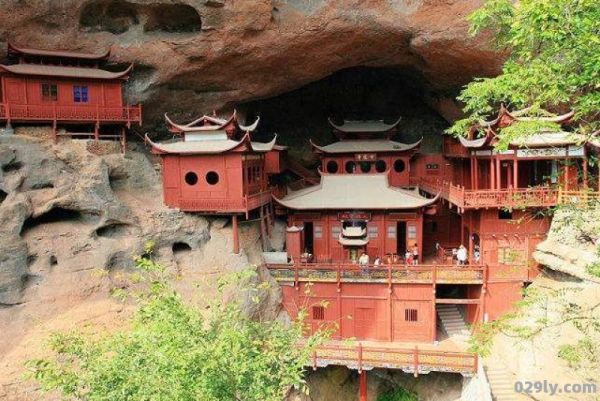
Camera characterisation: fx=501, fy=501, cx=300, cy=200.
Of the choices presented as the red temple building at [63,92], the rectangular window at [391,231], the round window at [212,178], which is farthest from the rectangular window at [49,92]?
the rectangular window at [391,231]

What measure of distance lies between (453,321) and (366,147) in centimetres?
1096

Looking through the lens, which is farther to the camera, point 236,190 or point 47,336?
point 236,190

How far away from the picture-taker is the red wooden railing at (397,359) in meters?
17.7

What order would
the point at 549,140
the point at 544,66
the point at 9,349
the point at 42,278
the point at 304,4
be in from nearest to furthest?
the point at 544,66 → the point at 9,349 → the point at 42,278 → the point at 549,140 → the point at 304,4

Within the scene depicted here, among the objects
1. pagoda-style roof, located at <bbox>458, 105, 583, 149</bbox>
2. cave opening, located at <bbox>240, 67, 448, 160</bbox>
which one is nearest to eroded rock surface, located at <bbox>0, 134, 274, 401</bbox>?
pagoda-style roof, located at <bbox>458, 105, 583, 149</bbox>

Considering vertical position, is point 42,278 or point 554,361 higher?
point 42,278

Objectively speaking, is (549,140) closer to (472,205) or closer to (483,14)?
(472,205)

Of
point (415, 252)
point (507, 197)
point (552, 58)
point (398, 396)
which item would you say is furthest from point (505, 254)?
point (552, 58)

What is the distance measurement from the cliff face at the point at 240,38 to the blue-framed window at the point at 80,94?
1949 mm

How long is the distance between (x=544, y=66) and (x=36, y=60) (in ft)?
69.7

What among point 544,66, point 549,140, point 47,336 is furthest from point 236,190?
point 544,66

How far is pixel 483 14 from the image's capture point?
941 cm

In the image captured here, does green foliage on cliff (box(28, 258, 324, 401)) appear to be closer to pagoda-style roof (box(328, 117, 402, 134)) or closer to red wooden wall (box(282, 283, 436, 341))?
red wooden wall (box(282, 283, 436, 341))

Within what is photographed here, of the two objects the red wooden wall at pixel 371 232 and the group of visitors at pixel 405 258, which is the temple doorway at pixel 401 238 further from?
the group of visitors at pixel 405 258
